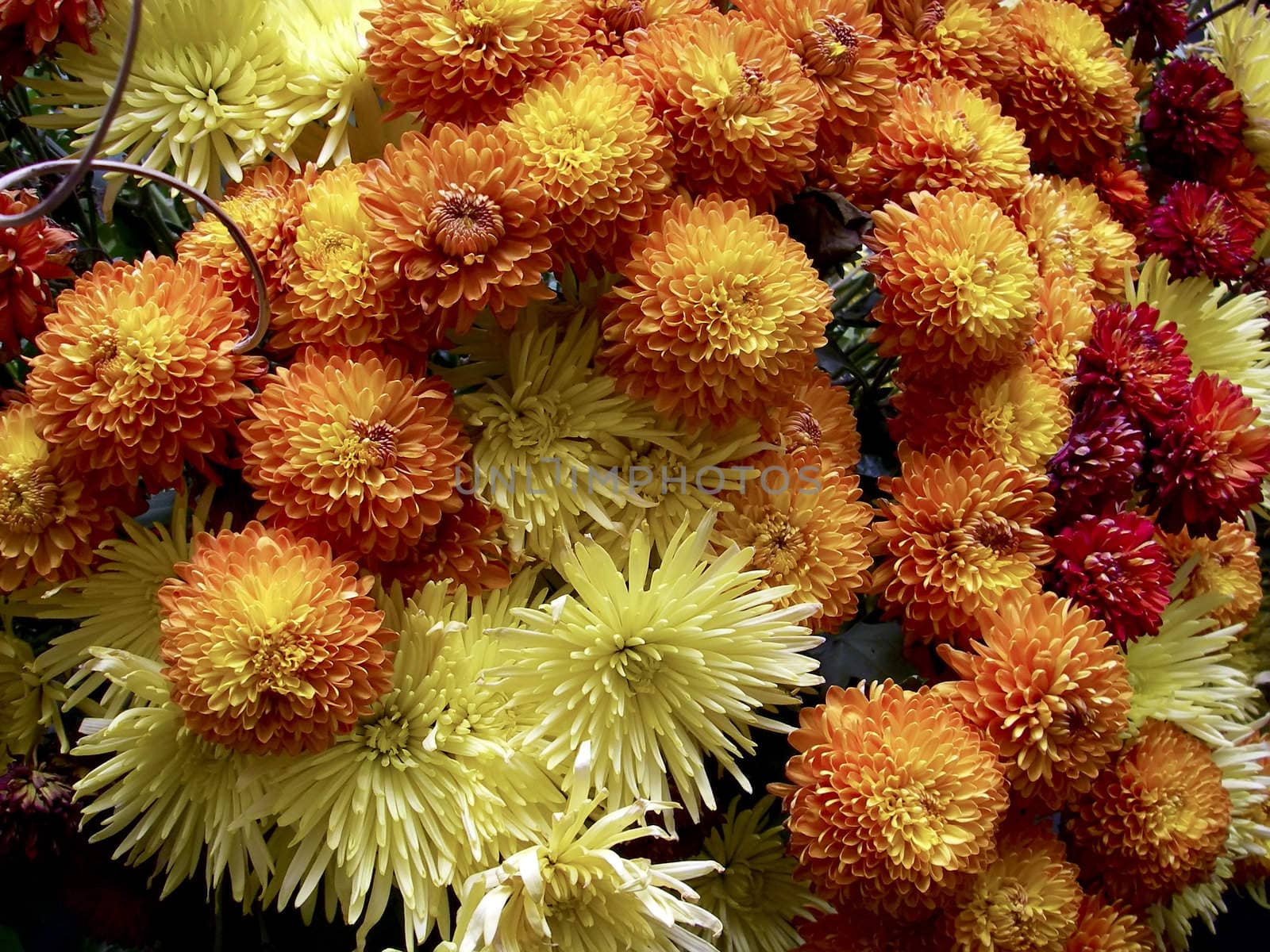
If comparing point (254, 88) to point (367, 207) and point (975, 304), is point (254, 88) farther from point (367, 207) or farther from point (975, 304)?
point (975, 304)

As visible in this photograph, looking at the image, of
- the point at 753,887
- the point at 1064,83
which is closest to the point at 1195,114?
the point at 1064,83

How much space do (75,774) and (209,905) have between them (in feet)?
0.38

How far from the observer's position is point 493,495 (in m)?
0.52

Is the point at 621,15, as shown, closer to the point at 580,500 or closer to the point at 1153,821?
the point at 580,500

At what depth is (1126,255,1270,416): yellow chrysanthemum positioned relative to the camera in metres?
0.75

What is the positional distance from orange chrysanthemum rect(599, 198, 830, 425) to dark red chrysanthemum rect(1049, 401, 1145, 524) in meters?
0.18

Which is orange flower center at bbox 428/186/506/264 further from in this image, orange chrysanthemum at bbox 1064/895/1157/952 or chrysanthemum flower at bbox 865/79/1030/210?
orange chrysanthemum at bbox 1064/895/1157/952

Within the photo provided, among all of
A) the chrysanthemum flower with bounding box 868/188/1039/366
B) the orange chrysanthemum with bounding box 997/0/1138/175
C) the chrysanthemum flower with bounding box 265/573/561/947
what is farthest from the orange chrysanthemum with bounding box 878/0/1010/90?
the chrysanthemum flower with bounding box 265/573/561/947

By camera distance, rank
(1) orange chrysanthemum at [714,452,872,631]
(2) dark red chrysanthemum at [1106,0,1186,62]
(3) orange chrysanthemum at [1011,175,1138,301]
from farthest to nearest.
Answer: (2) dark red chrysanthemum at [1106,0,1186,62]
(3) orange chrysanthemum at [1011,175,1138,301]
(1) orange chrysanthemum at [714,452,872,631]

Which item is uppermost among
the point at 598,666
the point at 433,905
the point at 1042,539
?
the point at 1042,539

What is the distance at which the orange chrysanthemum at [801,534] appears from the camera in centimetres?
55

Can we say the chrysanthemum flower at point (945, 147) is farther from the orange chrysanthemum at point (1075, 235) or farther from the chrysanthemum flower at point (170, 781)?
the chrysanthemum flower at point (170, 781)

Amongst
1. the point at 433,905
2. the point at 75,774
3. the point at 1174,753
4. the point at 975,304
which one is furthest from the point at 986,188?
the point at 75,774

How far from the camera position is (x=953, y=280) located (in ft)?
1.82
